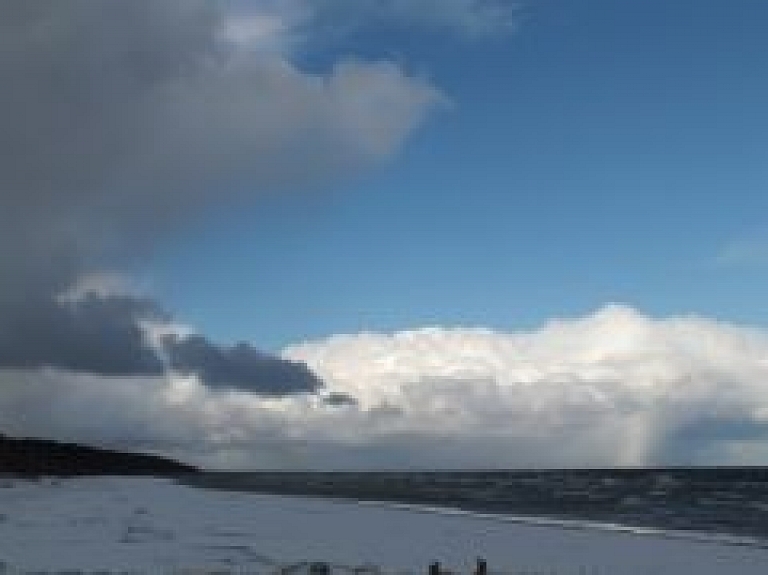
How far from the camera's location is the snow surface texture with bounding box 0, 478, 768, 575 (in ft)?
108

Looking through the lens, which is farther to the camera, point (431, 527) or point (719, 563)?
point (431, 527)

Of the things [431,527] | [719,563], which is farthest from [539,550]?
[431,527]

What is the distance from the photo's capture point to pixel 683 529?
2436 inches

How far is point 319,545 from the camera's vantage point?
137 ft

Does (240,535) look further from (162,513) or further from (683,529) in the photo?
(683,529)

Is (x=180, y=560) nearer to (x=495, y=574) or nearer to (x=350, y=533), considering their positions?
(x=495, y=574)

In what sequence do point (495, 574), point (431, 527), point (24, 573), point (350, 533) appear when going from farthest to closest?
point (431, 527), point (350, 533), point (495, 574), point (24, 573)

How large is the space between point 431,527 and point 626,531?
9463 millimetres

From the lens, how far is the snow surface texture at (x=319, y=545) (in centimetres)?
3306

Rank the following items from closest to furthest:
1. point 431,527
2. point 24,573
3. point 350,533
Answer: point 24,573 → point 350,533 → point 431,527

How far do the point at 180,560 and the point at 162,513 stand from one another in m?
29.1

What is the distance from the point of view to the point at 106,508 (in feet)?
206

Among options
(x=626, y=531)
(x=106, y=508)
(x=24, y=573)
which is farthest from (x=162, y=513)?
(x=24, y=573)

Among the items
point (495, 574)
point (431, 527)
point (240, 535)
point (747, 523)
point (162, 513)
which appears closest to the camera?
point (495, 574)
